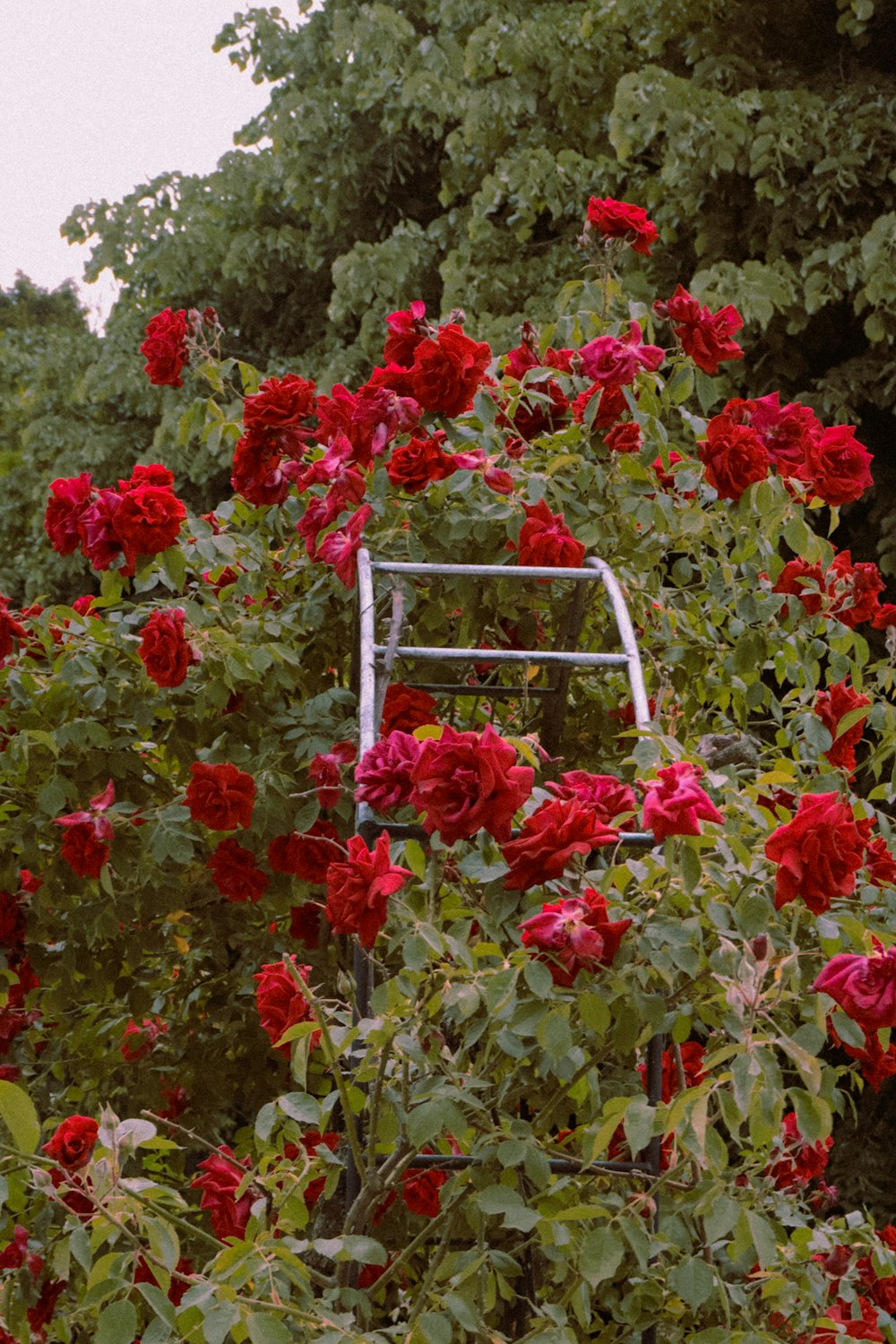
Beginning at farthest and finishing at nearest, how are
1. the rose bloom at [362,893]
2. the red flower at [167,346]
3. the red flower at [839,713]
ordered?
1. the red flower at [167,346]
2. the red flower at [839,713]
3. the rose bloom at [362,893]

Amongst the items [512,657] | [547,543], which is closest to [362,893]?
[512,657]

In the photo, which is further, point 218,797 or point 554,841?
point 218,797

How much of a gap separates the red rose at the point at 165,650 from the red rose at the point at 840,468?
99 centimetres

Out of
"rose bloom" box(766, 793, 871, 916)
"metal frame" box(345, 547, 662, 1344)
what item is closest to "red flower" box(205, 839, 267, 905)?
"metal frame" box(345, 547, 662, 1344)

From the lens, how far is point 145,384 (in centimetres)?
739

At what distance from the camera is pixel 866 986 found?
3.43 feet

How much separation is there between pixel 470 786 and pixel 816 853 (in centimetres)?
29

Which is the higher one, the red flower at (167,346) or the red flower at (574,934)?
the red flower at (167,346)

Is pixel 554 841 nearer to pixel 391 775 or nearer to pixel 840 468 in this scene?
pixel 391 775

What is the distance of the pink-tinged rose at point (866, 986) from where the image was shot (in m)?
1.04

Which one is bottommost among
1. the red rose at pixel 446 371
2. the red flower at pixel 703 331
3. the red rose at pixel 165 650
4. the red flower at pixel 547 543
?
the red rose at pixel 165 650

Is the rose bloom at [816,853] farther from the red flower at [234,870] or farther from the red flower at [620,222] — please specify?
the red flower at [620,222]

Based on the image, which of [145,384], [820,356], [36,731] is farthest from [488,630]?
[145,384]

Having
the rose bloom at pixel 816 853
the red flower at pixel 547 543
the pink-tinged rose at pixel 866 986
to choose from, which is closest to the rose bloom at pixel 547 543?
the red flower at pixel 547 543
